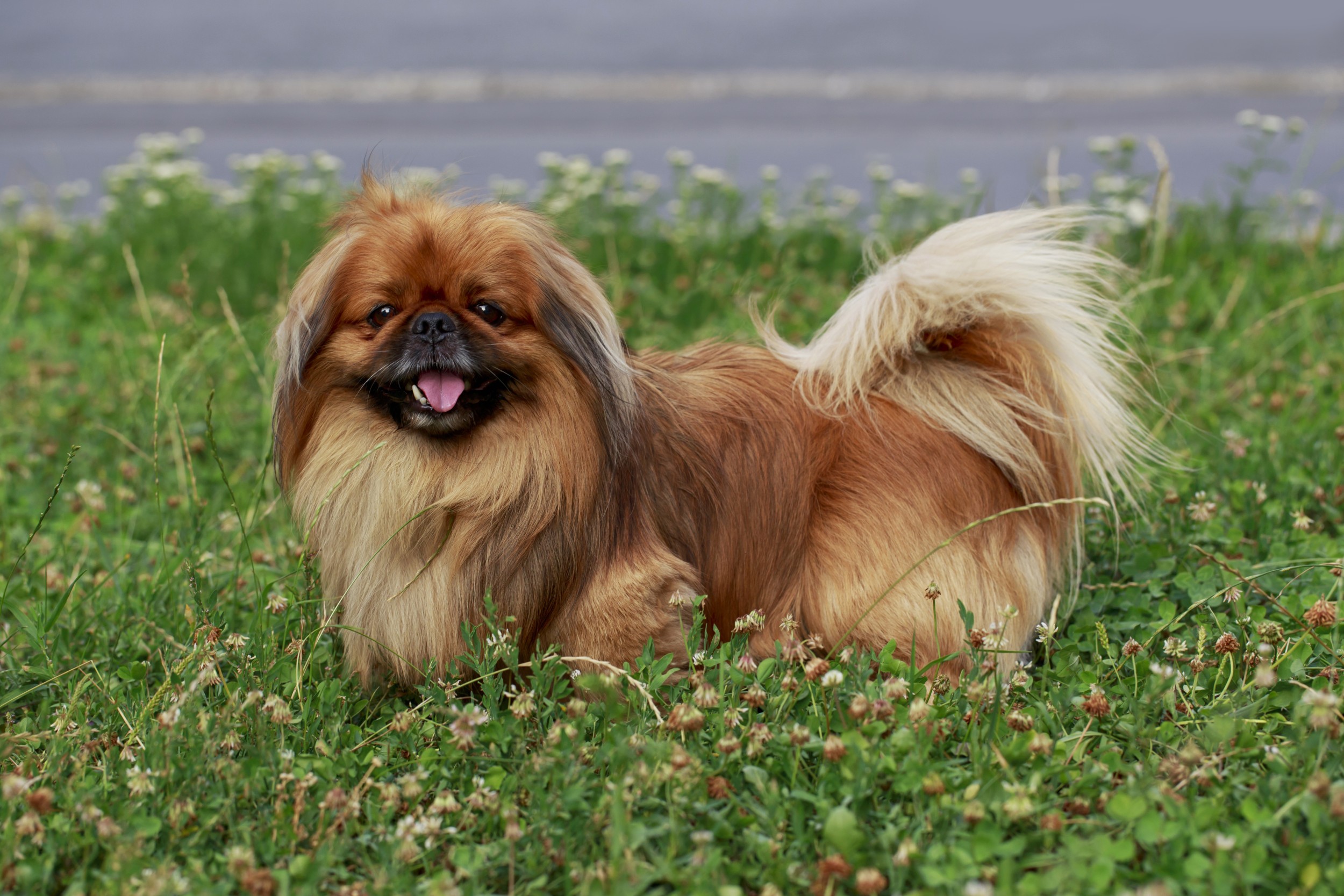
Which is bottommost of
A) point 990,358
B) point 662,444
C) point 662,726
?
point 662,726

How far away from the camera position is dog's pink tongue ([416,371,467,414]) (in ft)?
9.19

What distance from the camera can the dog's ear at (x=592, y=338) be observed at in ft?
9.40

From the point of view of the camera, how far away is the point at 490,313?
2.86m

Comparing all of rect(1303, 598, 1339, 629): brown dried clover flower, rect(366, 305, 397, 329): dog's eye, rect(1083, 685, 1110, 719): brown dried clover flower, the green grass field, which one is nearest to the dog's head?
rect(366, 305, 397, 329): dog's eye

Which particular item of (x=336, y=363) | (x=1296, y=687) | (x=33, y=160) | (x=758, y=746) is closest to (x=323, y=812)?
(x=758, y=746)

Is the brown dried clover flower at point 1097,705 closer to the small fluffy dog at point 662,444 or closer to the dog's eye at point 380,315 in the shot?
the small fluffy dog at point 662,444

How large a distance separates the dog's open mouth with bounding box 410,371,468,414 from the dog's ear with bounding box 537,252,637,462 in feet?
0.82

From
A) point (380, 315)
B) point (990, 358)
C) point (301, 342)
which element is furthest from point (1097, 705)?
point (301, 342)

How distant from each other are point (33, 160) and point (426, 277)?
9.29m

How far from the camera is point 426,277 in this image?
283 cm

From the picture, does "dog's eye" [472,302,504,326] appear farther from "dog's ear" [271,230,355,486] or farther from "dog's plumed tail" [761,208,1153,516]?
"dog's plumed tail" [761,208,1153,516]

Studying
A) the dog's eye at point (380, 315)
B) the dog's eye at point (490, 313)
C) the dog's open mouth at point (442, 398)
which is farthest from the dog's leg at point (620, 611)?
the dog's eye at point (380, 315)

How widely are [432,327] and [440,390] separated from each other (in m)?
0.16

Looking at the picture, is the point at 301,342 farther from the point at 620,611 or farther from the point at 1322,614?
the point at 1322,614
